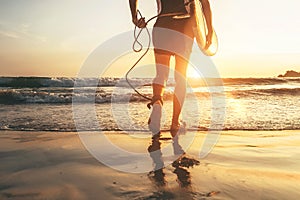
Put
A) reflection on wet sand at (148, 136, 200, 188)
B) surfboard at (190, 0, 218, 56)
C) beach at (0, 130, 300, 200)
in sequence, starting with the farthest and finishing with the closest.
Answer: surfboard at (190, 0, 218, 56) < reflection on wet sand at (148, 136, 200, 188) < beach at (0, 130, 300, 200)

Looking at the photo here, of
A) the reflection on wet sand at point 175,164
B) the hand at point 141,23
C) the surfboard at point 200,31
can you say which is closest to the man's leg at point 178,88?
the reflection on wet sand at point 175,164

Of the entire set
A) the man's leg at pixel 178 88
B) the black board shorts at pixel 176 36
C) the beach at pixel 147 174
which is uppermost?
the black board shorts at pixel 176 36

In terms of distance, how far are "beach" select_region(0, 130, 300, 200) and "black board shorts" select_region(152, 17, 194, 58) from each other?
1.18 meters

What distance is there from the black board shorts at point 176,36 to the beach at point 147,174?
1.18 metres

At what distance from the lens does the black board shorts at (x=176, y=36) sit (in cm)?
420

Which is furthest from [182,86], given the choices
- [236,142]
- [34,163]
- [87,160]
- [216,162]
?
[34,163]

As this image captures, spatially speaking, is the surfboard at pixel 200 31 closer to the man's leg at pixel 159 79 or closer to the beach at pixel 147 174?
the man's leg at pixel 159 79

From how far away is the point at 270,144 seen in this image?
4.14 metres

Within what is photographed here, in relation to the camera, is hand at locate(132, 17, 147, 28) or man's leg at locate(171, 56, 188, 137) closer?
hand at locate(132, 17, 147, 28)

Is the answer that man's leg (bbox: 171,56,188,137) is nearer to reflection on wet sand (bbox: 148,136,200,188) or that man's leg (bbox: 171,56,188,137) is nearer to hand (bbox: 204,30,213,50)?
reflection on wet sand (bbox: 148,136,200,188)

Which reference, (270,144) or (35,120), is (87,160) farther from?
(35,120)

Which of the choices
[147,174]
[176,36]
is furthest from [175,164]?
[176,36]

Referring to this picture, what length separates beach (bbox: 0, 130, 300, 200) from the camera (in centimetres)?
221

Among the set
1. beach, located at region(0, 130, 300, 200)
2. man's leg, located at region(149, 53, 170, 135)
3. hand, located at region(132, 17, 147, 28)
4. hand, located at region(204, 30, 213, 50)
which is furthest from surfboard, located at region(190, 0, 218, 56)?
beach, located at region(0, 130, 300, 200)
